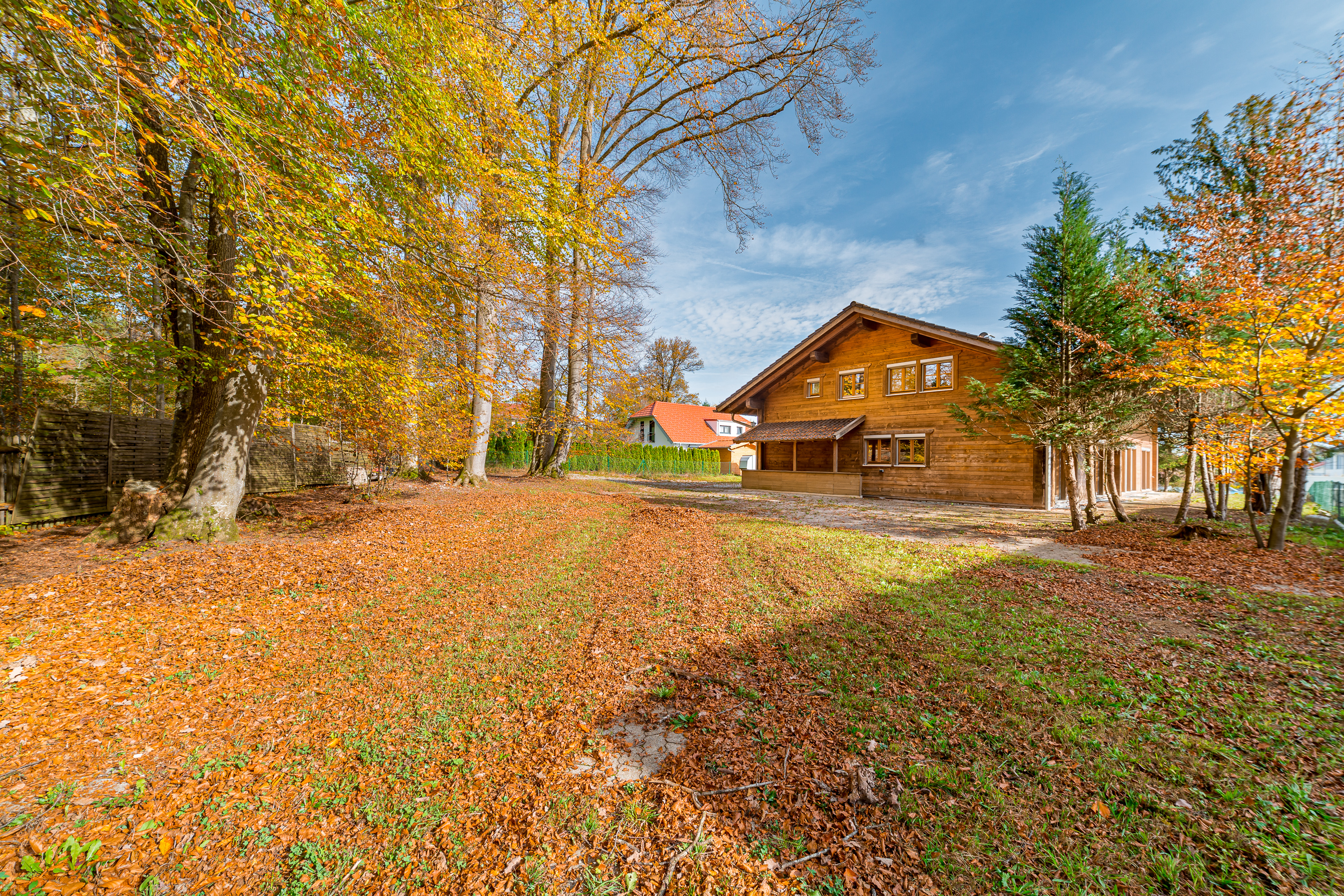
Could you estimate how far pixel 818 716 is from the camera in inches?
120

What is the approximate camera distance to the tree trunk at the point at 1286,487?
7250 millimetres

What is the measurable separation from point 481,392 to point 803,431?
14.0 meters

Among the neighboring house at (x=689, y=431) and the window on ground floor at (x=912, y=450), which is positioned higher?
Answer: the neighboring house at (x=689, y=431)

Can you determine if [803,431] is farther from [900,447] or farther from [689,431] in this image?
[689,431]

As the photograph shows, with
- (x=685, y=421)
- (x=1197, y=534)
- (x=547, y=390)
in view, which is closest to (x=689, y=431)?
(x=685, y=421)

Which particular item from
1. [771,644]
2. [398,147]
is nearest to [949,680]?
[771,644]

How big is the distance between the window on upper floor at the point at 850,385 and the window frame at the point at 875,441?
176cm

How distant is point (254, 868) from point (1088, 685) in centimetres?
526

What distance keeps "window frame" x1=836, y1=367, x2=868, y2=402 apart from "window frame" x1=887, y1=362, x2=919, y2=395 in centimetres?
87

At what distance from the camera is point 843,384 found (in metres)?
19.5

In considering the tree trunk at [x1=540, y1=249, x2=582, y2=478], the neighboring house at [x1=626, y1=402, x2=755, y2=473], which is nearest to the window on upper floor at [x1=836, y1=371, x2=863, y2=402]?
the tree trunk at [x1=540, y1=249, x2=582, y2=478]

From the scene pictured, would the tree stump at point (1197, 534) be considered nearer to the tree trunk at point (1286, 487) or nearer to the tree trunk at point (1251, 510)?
the tree trunk at point (1251, 510)

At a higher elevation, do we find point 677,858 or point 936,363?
point 936,363

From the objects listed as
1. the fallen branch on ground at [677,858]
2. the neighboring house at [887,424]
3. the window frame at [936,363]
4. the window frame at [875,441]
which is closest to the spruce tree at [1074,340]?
the neighboring house at [887,424]
